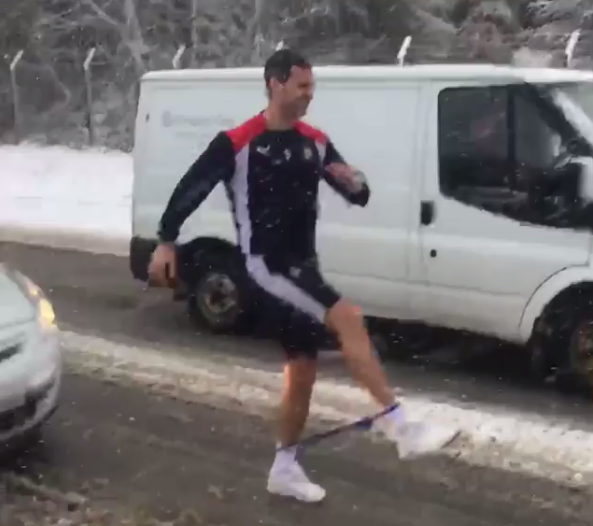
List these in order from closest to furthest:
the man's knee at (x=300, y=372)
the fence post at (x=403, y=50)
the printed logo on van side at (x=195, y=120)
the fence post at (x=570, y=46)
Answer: the man's knee at (x=300, y=372) → the printed logo on van side at (x=195, y=120) → the fence post at (x=570, y=46) → the fence post at (x=403, y=50)

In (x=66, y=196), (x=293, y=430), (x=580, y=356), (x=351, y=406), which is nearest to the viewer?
(x=293, y=430)

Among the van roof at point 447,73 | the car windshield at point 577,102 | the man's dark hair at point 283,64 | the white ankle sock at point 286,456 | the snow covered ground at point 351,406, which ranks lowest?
the snow covered ground at point 351,406

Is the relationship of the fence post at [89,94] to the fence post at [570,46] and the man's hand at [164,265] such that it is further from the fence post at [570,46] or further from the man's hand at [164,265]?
the man's hand at [164,265]

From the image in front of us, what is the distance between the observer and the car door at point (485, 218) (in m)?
6.24

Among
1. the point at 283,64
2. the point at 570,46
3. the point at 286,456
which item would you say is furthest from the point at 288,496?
the point at 570,46

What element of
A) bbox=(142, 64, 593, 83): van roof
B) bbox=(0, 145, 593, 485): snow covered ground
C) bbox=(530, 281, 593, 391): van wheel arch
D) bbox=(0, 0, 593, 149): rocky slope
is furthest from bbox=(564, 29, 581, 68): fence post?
bbox=(530, 281, 593, 391): van wheel arch

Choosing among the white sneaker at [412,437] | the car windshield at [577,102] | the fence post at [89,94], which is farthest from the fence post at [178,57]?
the white sneaker at [412,437]

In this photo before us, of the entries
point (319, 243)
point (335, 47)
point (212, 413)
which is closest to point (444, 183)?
point (319, 243)

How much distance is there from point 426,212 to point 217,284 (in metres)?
2.18

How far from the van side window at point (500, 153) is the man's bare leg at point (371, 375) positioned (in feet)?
7.41

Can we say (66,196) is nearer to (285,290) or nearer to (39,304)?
(39,304)

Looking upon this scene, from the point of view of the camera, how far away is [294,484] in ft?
15.5

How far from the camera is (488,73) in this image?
21.2ft

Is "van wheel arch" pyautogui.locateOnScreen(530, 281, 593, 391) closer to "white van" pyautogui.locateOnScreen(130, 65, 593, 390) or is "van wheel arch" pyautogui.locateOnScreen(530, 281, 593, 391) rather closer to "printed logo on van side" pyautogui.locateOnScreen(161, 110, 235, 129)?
"white van" pyautogui.locateOnScreen(130, 65, 593, 390)
